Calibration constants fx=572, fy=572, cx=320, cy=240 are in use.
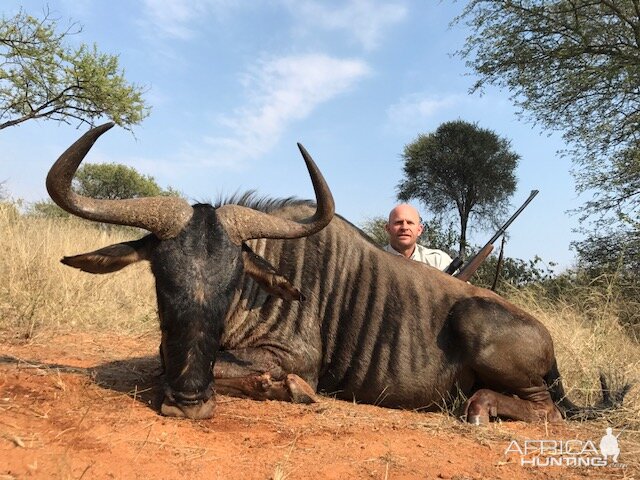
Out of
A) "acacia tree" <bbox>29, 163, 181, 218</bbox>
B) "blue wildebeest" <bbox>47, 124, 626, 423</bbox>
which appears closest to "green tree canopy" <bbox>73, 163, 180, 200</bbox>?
"acacia tree" <bbox>29, 163, 181, 218</bbox>

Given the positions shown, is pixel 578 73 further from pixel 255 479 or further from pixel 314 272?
pixel 255 479

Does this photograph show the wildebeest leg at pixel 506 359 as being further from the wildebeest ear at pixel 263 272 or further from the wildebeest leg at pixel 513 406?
the wildebeest ear at pixel 263 272

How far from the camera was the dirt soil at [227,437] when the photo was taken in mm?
2277

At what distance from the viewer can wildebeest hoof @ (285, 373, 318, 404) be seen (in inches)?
145

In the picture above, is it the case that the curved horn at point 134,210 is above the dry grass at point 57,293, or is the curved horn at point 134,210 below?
above

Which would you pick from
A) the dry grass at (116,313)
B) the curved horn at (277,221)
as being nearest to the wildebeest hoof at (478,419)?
the dry grass at (116,313)

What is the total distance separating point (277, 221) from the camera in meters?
3.74

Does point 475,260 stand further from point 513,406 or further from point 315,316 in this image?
point 315,316

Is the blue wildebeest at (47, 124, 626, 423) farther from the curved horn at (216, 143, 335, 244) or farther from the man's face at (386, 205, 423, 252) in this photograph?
the man's face at (386, 205, 423, 252)

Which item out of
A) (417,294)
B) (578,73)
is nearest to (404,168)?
Answer: (578,73)

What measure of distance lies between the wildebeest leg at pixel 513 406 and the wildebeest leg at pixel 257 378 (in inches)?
42.2

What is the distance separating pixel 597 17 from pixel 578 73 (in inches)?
45.9

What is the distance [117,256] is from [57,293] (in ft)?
11.0

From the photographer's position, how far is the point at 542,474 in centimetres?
274
